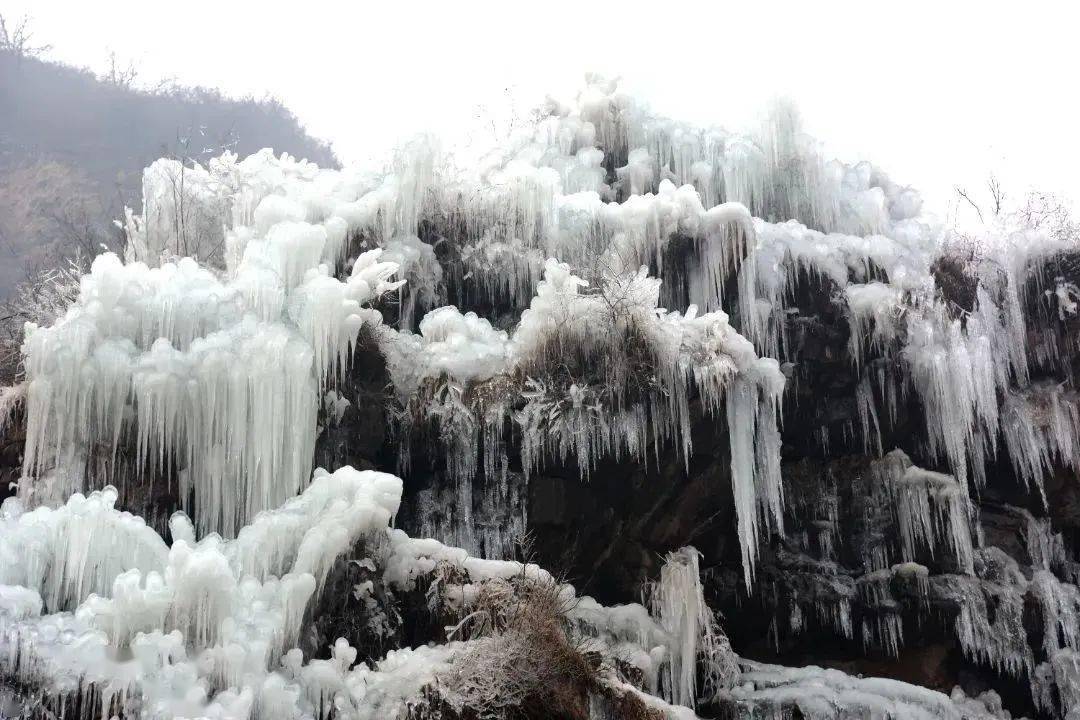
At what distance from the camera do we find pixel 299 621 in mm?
5703

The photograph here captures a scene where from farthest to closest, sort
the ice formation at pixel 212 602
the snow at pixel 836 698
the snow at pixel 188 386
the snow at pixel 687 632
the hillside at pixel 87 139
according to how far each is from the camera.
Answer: the hillside at pixel 87 139 < the snow at pixel 836 698 < the snow at pixel 687 632 < the snow at pixel 188 386 < the ice formation at pixel 212 602

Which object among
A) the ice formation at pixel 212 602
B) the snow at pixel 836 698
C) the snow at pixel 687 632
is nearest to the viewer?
the ice formation at pixel 212 602

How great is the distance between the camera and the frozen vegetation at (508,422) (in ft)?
18.3

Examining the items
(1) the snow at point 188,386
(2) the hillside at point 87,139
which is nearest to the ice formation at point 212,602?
(1) the snow at point 188,386

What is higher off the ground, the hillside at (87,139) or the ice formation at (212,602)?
the hillside at (87,139)

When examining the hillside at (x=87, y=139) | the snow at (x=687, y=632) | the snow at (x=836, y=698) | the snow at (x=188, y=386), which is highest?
the hillside at (x=87, y=139)

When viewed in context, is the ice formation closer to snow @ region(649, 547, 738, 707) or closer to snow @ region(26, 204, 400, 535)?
snow @ region(26, 204, 400, 535)

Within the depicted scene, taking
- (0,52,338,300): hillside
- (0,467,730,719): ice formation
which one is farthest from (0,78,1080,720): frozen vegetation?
(0,52,338,300): hillside

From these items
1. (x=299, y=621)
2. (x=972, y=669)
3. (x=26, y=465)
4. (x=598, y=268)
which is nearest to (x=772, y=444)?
(x=598, y=268)

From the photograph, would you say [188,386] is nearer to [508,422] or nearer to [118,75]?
[508,422]

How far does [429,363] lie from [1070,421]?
671cm

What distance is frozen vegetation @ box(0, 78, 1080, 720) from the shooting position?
5578 mm

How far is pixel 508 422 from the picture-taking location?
26.4 feet

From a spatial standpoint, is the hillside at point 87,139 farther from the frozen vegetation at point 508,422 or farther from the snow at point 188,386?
the snow at point 188,386
